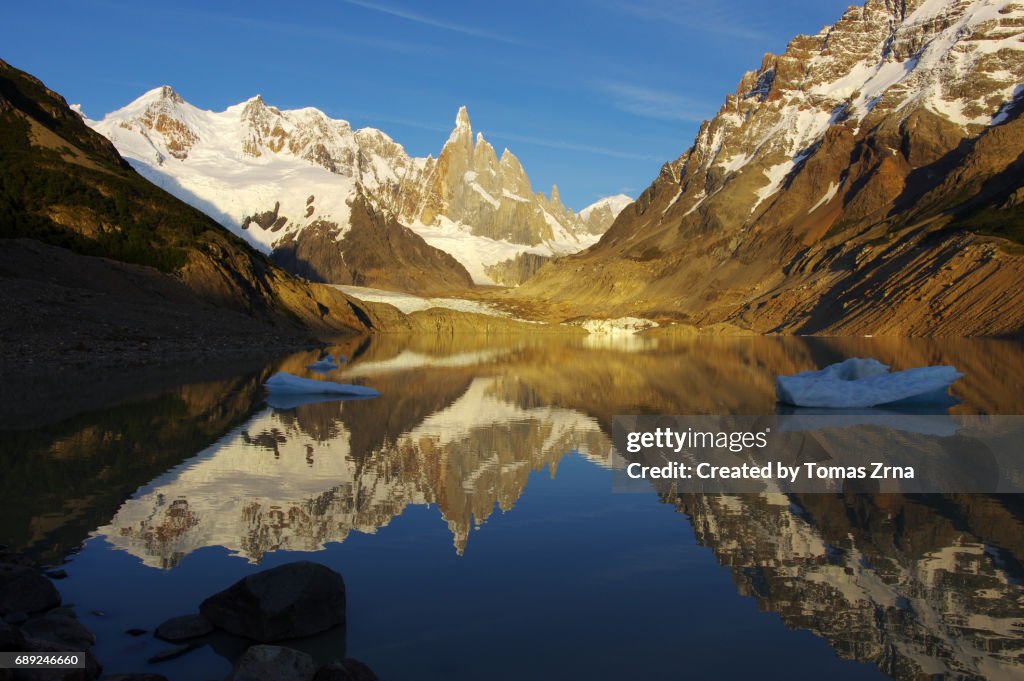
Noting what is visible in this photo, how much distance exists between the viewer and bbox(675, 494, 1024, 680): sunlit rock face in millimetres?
9836

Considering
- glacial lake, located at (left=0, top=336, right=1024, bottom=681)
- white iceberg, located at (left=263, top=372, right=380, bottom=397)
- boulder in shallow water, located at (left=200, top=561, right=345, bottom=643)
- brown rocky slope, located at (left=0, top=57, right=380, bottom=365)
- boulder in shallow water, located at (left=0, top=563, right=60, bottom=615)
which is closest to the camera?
glacial lake, located at (left=0, top=336, right=1024, bottom=681)

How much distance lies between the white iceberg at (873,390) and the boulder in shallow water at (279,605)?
2513cm

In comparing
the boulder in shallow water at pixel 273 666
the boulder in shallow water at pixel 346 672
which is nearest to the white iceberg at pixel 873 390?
the boulder in shallow water at pixel 346 672

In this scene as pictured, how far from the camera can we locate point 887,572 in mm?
12297

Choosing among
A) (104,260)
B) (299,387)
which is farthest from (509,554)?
(104,260)

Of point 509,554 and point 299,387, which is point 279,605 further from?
point 299,387

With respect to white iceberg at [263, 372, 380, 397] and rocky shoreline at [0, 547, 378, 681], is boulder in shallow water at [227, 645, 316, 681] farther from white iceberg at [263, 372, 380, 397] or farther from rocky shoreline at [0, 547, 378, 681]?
white iceberg at [263, 372, 380, 397]

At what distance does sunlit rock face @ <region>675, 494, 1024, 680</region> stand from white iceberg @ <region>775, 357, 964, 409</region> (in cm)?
1544

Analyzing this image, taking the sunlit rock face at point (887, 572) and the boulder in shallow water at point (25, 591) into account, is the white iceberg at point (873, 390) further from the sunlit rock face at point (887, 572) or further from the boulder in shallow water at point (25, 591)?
the boulder in shallow water at point (25, 591)

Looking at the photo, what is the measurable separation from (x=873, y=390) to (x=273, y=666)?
93.9 ft

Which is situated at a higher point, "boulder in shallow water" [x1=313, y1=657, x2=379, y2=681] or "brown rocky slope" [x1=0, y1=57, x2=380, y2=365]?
"brown rocky slope" [x1=0, y1=57, x2=380, y2=365]

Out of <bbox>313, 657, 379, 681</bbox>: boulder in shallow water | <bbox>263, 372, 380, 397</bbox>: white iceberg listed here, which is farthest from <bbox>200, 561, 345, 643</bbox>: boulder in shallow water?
<bbox>263, 372, 380, 397</bbox>: white iceberg

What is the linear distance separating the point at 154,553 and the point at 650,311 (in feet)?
559

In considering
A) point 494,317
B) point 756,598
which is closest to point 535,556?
point 756,598
